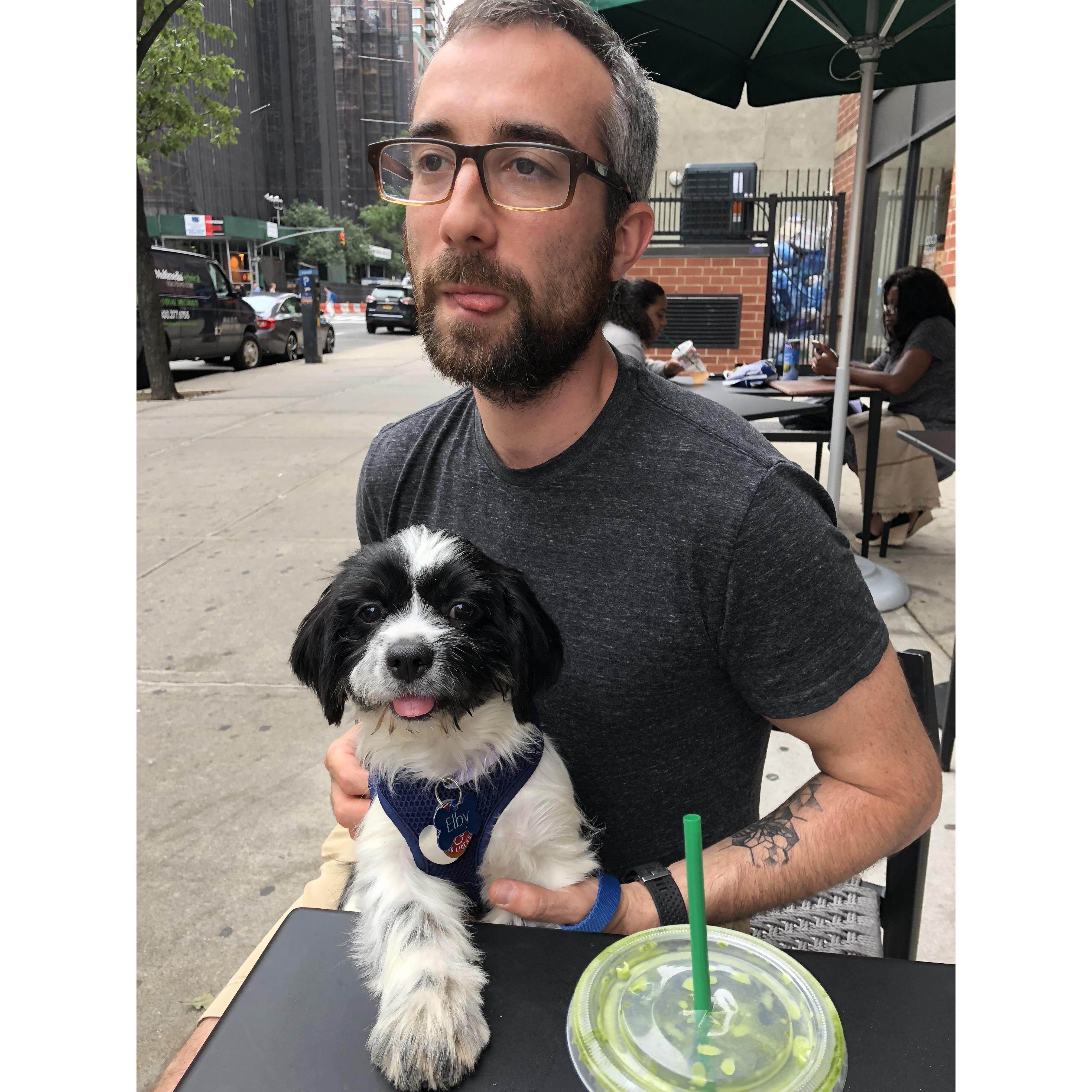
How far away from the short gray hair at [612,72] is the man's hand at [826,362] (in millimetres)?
5258

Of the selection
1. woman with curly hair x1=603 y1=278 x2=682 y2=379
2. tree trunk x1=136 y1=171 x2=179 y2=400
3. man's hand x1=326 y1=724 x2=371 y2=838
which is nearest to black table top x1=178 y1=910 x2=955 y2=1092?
man's hand x1=326 y1=724 x2=371 y2=838

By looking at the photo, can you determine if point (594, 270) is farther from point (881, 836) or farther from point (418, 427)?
point (881, 836)

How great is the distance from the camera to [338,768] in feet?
6.41

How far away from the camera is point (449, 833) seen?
5.22ft

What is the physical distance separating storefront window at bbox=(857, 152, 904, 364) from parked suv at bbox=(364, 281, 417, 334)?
26204 mm

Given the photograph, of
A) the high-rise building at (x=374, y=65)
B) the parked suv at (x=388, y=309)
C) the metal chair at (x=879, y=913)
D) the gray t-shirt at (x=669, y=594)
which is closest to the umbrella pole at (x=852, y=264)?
the high-rise building at (x=374, y=65)

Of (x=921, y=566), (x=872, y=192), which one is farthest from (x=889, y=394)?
(x=872, y=192)

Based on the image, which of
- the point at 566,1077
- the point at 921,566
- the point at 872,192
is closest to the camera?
the point at 566,1077

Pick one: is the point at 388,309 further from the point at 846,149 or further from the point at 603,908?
the point at 603,908

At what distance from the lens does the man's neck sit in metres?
1.80

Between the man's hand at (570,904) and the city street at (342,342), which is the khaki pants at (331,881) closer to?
the man's hand at (570,904)

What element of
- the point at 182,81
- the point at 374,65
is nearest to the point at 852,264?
the point at 374,65

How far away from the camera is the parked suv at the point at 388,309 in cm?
3791

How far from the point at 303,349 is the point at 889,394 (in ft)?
70.5
